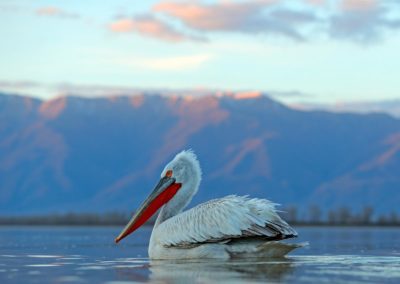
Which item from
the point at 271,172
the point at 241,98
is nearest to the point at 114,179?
the point at 271,172

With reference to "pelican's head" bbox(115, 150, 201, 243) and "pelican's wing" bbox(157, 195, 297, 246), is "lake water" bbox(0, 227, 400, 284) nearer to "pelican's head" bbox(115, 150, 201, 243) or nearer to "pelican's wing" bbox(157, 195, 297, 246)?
"pelican's wing" bbox(157, 195, 297, 246)

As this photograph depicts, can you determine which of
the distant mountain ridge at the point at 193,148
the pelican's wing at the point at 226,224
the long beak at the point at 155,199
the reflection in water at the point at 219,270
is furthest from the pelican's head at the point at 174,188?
the distant mountain ridge at the point at 193,148

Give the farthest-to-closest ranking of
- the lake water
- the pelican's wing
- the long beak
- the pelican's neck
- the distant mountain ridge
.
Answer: the distant mountain ridge → the long beak → the pelican's neck → the pelican's wing → the lake water

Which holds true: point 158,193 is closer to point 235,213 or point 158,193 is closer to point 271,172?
point 235,213

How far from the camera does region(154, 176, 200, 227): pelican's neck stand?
497 inches

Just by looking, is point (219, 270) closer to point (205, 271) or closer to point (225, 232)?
point (205, 271)

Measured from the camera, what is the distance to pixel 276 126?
547 feet

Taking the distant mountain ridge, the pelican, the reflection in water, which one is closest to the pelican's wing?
the pelican

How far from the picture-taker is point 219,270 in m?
9.75

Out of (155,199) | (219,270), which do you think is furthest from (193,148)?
(219,270)

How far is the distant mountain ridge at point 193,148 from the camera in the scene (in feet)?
438

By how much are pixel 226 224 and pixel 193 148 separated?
13561 cm

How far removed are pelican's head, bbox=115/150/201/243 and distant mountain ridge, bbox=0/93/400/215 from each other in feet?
370

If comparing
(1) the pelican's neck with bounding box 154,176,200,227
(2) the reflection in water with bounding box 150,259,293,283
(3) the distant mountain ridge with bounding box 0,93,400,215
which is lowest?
(2) the reflection in water with bounding box 150,259,293,283
